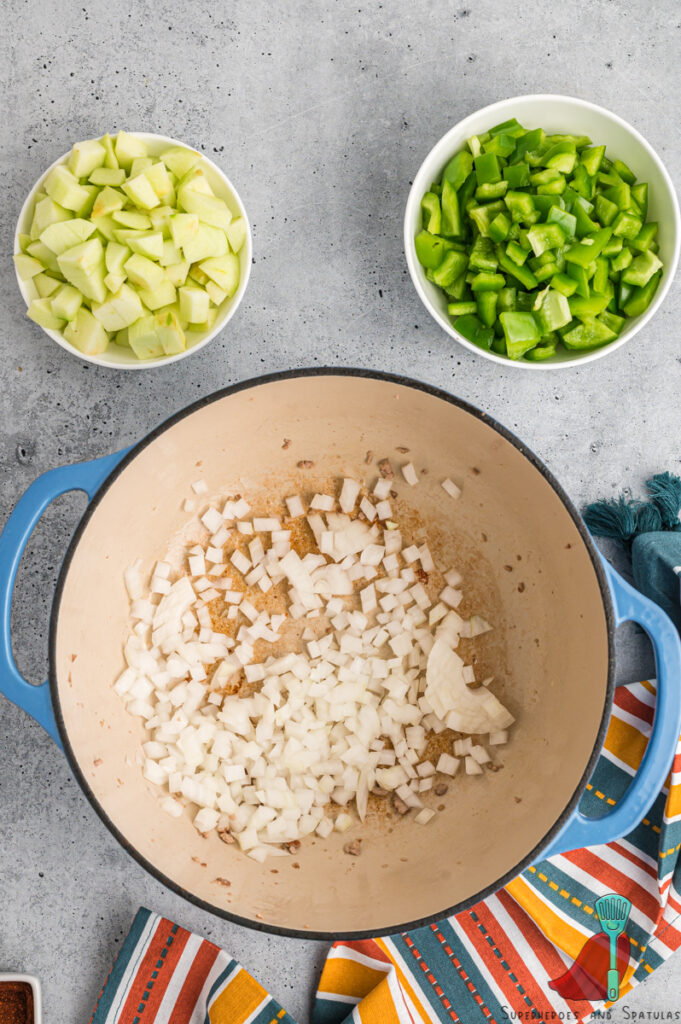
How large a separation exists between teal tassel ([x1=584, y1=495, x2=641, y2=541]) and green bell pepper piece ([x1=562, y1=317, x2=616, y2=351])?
0.28 m

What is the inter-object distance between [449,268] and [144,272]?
44cm

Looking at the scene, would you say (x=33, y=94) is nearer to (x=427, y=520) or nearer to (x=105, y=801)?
(x=427, y=520)

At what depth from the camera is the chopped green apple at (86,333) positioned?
1090 mm

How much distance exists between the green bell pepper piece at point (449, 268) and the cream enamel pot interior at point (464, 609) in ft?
0.67

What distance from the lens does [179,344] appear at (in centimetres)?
110

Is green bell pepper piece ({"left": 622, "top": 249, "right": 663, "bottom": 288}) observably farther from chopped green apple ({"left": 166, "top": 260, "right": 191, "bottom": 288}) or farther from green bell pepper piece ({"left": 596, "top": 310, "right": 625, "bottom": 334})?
chopped green apple ({"left": 166, "top": 260, "right": 191, "bottom": 288})

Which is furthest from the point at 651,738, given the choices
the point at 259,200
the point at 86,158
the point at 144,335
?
the point at 86,158

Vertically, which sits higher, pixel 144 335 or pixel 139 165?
pixel 139 165

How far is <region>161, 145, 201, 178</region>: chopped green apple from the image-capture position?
43.5 inches

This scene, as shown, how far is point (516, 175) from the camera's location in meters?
1.10

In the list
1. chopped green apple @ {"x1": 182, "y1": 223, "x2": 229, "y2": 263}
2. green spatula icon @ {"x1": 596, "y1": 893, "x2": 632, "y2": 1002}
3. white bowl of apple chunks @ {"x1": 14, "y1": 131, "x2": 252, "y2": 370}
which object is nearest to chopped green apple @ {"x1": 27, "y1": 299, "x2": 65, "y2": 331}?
white bowl of apple chunks @ {"x1": 14, "y1": 131, "x2": 252, "y2": 370}

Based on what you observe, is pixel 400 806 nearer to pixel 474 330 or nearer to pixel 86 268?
pixel 474 330

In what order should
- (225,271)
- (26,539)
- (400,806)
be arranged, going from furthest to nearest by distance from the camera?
(400,806) < (225,271) < (26,539)

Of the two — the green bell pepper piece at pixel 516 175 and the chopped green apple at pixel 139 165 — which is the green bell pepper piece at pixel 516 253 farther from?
the chopped green apple at pixel 139 165
